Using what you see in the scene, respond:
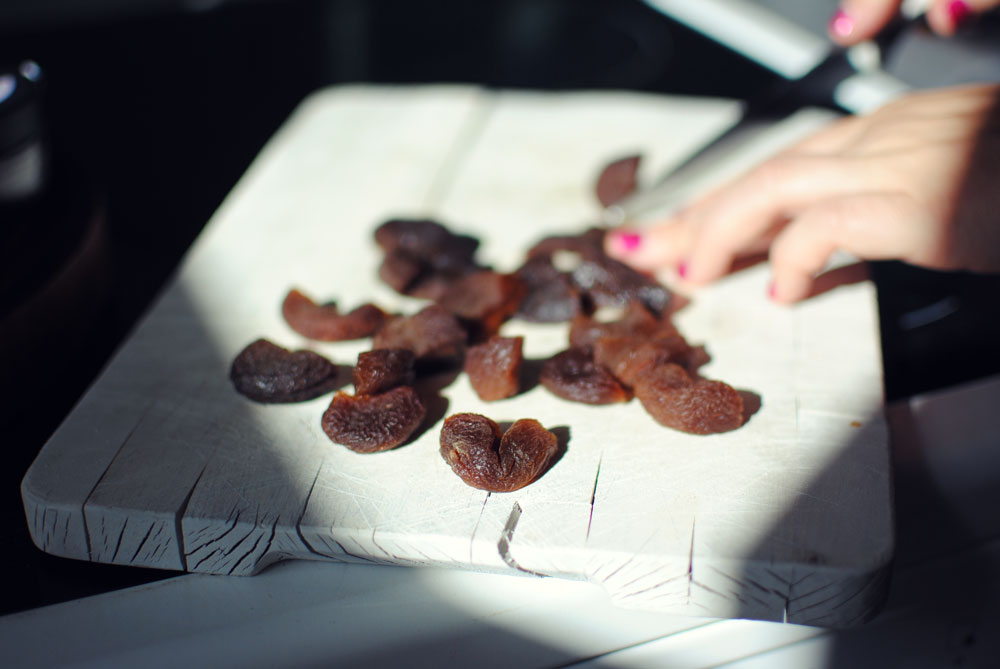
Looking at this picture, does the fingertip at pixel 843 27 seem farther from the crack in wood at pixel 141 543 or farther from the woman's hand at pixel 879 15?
the crack in wood at pixel 141 543

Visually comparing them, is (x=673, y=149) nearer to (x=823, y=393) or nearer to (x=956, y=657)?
(x=823, y=393)

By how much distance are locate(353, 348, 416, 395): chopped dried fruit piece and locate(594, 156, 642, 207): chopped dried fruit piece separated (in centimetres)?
73

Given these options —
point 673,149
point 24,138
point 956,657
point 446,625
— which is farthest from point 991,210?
point 24,138

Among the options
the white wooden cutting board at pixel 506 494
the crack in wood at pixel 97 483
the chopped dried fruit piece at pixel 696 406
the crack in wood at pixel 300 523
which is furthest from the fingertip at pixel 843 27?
the crack in wood at pixel 97 483

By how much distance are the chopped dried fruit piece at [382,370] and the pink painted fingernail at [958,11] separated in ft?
4.61

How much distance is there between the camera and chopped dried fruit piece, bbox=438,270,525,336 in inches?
55.8

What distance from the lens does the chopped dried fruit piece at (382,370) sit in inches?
47.9

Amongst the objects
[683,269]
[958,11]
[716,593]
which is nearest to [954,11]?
[958,11]

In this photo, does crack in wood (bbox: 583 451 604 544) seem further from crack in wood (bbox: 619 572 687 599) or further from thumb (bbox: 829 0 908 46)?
thumb (bbox: 829 0 908 46)

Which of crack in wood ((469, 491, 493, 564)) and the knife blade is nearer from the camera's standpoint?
crack in wood ((469, 491, 493, 564))

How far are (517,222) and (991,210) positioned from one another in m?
0.84

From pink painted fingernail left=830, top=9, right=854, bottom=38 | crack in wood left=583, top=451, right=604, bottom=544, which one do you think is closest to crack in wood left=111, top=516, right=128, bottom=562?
crack in wood left=583, top=451, right=604, bottom=544

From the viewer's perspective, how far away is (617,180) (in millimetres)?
1818

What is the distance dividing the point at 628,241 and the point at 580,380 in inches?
18.3
